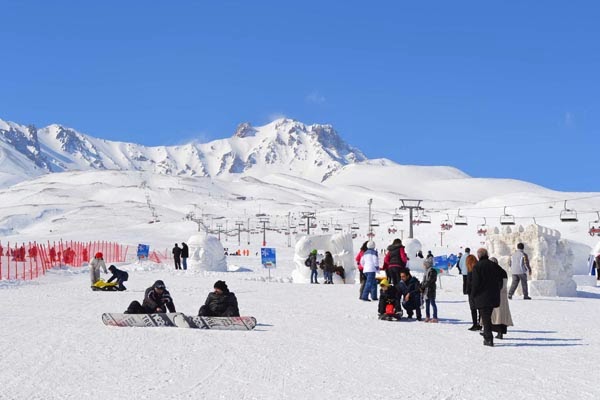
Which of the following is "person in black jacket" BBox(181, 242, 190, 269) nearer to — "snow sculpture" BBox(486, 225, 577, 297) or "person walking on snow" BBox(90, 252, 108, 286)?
"person walking on snow" BBox(90, 252, 108, 286)

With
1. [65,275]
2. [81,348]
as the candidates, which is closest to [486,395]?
[81,348]

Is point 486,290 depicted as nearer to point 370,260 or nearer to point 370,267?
point 370,260

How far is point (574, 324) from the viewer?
15.8m

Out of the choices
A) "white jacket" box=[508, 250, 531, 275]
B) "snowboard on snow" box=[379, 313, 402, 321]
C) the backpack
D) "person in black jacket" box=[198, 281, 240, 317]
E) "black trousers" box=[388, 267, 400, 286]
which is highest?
"white jacket" box=[508, 250, 531, 275]

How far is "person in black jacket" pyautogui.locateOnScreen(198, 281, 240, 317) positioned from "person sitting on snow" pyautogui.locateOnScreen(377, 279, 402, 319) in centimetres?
337

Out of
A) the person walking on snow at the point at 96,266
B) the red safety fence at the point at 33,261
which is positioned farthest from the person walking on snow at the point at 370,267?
the red safety fence at the point at 33,261

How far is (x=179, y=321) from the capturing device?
1377 centimetres

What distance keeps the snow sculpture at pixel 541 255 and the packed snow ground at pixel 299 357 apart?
659 centimetres

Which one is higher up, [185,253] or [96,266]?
[185,253]

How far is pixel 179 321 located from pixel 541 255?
49.3ft

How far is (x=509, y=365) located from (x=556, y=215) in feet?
379

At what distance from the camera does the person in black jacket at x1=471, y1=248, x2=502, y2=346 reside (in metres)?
12.1

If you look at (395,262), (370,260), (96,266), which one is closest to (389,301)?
(395,262)

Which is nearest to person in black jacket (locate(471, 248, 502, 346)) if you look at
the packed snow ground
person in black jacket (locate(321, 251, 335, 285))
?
the packed snow ground
